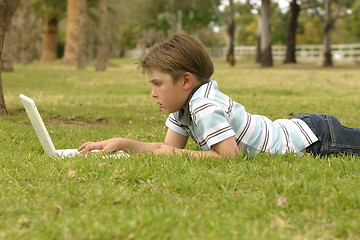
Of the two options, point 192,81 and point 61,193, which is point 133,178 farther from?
point 192,81

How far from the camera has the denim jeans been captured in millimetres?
3631

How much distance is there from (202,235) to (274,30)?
203 ft

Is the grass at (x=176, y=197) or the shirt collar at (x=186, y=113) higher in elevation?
the shirt collar at (x=186, y=113)

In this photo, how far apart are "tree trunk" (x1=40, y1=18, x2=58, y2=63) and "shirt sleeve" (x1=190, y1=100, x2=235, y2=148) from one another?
112 feet

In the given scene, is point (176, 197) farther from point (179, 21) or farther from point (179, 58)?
point (179, 21)

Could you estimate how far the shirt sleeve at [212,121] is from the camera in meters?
3.12

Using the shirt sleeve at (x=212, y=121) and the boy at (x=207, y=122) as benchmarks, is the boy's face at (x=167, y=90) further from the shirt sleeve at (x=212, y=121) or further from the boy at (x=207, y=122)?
the shirt sleeve at (x=212, y=121)

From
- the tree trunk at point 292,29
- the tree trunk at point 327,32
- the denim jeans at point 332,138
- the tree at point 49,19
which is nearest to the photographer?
the denim jeans at point 332,138

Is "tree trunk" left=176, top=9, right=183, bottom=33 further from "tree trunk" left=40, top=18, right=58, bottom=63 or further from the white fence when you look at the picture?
"tree trunk" left=40, top=18, right=58, bottom=63

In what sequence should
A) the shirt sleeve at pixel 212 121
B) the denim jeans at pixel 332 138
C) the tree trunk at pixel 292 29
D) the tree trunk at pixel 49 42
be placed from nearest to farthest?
the shirt sleeve at pixel 212 121 → the denim jeans at pixel 332 138 → the tree trunk at pixel 292 29 → the tree trunk at pixel 49 42

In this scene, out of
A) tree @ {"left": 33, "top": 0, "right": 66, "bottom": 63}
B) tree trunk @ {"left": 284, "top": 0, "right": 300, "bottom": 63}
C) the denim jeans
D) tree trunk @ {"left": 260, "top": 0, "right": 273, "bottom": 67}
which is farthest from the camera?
tree @ {"left": 33, "top": 0, "right": 66, "bottom": 63}

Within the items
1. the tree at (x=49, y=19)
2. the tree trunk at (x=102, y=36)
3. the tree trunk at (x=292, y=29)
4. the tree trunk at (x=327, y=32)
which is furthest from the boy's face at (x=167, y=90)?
the tree at (x=49, y=19)

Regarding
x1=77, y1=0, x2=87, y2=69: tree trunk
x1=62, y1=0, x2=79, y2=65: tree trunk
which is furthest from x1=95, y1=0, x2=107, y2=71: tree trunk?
x1=62, y1=0, x2=79, y2=65: tree trunk

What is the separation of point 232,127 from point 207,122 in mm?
349
